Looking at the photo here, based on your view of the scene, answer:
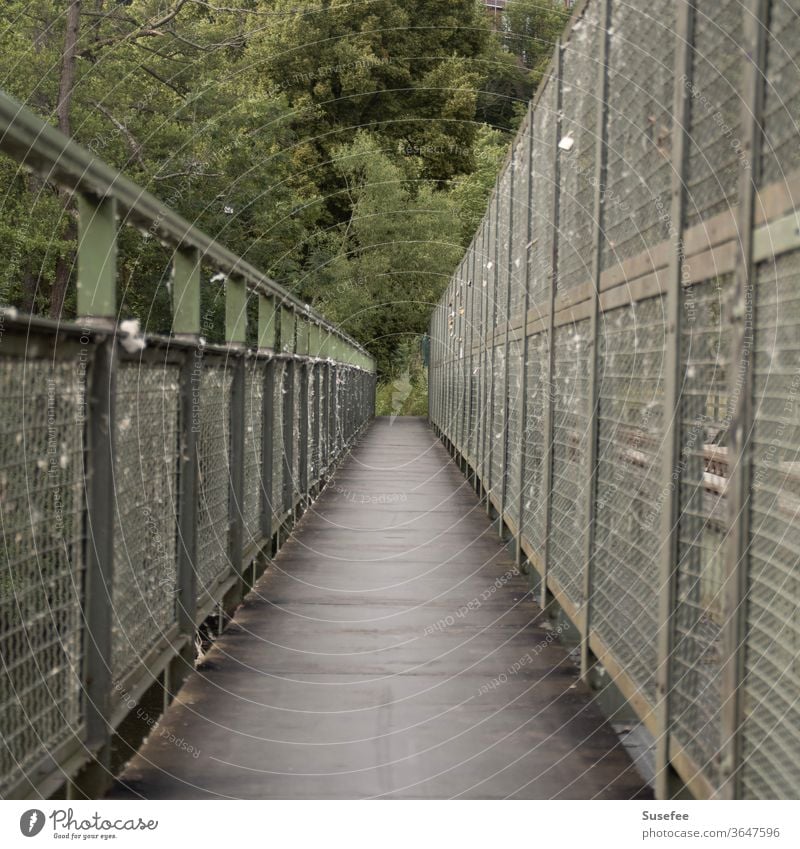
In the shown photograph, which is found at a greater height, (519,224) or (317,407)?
(519,224)

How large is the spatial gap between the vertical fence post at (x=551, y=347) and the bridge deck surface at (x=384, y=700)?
1.32ft

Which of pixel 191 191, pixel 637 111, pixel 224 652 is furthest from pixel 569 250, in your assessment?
pixel 191 191

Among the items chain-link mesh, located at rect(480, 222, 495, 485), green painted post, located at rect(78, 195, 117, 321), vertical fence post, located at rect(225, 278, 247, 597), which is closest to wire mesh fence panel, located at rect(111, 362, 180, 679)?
green painted post, located at rect(78, 195, 117, 321)

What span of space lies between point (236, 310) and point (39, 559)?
3.66 m

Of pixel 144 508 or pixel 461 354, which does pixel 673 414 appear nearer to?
pixel 144 508

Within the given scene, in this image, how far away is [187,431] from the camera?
5.06 meters

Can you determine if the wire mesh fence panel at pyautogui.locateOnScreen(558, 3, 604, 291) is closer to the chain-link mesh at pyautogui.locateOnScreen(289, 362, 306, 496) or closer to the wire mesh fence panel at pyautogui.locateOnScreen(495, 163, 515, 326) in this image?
the wire mesh fence panel at pyautogui.locateOnScreen(495, 163, 515, 326)

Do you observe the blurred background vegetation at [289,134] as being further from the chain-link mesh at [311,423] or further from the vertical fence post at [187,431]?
the vertical fence post at [187,431]

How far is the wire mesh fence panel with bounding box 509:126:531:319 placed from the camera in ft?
28.0

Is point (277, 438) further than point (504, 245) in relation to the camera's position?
No

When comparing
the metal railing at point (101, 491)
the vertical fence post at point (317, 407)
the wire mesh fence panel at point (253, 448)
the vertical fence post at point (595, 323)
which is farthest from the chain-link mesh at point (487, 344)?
the vertical fence post at point (595, 323)

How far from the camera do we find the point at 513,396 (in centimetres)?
900

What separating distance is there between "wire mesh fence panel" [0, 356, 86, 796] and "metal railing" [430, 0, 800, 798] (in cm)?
163

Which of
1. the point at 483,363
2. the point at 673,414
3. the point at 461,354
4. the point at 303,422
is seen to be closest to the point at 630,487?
the point at 673,414
